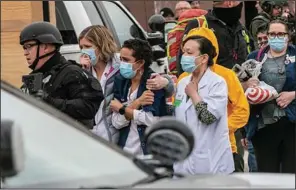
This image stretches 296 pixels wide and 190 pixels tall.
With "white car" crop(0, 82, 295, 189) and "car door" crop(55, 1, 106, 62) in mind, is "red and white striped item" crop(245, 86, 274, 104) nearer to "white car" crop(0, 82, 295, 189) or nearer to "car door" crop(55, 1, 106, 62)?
"car door" crop(55, 1, 106, 62)

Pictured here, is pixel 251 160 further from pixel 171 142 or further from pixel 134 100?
pixel 171 142

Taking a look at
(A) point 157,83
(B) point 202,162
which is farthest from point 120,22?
(B) point 202,162

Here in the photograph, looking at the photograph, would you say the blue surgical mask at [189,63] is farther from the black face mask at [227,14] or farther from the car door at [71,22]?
the car door at [71,22]

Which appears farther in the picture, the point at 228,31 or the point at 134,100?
the point at 228,31

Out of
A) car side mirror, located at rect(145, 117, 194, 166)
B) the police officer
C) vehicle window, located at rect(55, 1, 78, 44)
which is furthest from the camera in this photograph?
vehicle window, located at rect(55, 1, 78, 44)

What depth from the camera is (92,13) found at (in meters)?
8.54

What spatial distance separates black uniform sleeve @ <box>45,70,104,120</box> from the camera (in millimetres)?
5406

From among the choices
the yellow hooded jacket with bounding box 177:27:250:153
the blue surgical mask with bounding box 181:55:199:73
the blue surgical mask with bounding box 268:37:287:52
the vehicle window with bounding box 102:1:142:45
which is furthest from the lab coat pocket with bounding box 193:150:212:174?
the vehicle window with bounding box 102:1:142:45

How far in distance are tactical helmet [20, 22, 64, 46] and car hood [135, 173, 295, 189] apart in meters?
2.59

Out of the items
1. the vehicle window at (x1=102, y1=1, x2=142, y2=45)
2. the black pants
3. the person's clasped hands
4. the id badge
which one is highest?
the person's clasped hands

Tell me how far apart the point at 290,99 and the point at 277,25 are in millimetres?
744

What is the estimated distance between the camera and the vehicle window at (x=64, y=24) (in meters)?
7.85

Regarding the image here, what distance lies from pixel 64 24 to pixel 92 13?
0.67 m

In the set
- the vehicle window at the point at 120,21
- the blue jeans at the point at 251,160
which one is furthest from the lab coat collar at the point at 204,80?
the vehicle window at the point at 120,21
